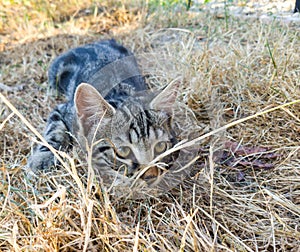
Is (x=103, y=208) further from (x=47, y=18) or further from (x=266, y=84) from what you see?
(x=47, y=18)

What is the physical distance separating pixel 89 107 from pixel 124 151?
0.30 m

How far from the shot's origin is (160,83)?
2.93 metres

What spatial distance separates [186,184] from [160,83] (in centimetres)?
120

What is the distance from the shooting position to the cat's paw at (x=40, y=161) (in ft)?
7.04

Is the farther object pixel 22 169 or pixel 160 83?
pixel 160 83

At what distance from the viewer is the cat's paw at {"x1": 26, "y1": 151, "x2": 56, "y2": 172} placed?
84.5 inches

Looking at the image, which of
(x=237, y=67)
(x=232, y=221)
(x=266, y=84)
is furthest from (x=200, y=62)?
(x=232, y=221)

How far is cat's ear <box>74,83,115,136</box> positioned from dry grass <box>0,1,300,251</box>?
0.61ft

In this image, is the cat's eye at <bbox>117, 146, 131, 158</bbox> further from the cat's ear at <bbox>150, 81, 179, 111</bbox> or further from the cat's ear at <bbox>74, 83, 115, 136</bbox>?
the cat's ear at <bbox>150, 81, 179, 111</bbox>

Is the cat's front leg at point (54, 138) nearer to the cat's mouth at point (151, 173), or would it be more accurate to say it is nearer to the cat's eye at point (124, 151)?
the cat's eye at point (124, 151)

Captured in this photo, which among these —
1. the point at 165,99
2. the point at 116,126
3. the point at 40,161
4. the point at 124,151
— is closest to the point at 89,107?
the point at 116,126

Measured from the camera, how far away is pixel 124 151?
1.82 m

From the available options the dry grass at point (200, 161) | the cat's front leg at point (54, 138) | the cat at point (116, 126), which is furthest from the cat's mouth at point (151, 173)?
the cat's front leg at point (54, 138)

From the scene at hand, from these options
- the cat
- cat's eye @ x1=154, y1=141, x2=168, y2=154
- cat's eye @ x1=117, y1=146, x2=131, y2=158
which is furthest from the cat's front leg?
cat's eye @ x1=154, y1=141, x2=168, y2=154
